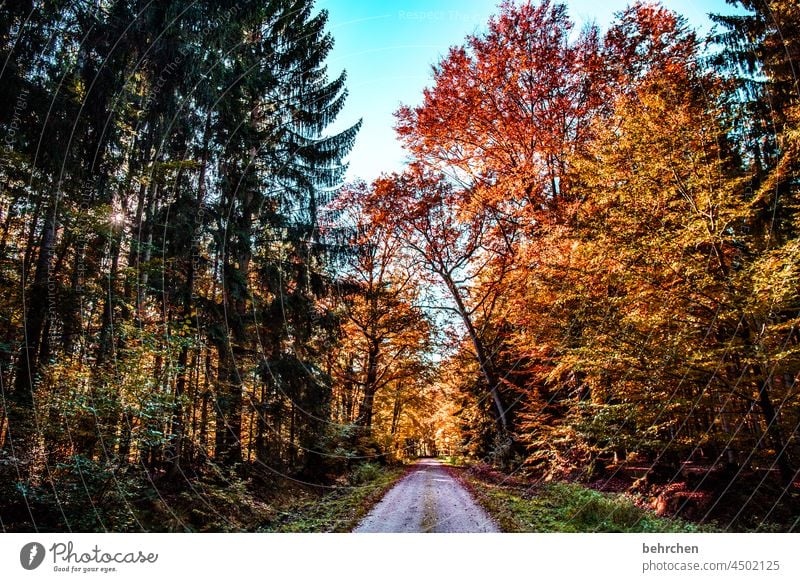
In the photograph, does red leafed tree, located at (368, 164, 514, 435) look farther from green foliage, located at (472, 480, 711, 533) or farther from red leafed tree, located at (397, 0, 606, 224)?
green foliage, located at (472, 480, 711, 533)

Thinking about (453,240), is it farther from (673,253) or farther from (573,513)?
(573,513)

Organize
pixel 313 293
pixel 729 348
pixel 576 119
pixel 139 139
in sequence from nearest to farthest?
pixel 729 348 → pixel 139 139 → pixel 576 119 → pixel 313 293

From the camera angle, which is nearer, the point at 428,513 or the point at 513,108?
the point at 428,513

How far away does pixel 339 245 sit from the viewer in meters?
7.45

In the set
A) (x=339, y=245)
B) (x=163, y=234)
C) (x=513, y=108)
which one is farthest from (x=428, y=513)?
(x=513, y=108)

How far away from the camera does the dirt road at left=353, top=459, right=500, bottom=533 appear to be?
3701 mm

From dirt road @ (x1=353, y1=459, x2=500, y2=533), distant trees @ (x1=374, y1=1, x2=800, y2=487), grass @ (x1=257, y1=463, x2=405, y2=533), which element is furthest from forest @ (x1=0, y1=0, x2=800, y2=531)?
dirt road @ (x1=353, y1=459, x2=500, y2=533)

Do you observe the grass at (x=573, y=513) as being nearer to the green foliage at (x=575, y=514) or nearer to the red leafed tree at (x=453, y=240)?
the green foliage at (x=575, y=514)

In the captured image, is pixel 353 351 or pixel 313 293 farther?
pixel 353 351

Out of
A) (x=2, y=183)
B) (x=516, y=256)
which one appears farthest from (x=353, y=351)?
(x=2, y=183)

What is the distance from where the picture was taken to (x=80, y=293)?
414 cm

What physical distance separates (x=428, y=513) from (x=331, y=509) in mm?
1544

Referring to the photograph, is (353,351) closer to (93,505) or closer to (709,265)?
(93,505)
